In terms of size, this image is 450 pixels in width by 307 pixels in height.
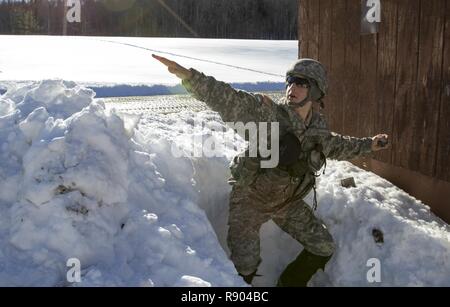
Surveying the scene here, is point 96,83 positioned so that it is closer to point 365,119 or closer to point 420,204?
point 365,119

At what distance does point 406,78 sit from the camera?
174 inches

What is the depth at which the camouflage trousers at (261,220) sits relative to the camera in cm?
347

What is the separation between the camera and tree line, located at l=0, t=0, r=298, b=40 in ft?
127

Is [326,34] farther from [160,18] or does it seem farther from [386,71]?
[160,18]

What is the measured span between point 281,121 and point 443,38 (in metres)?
1.62

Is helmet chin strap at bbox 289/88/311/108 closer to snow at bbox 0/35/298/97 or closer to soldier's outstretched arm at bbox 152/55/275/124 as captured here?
soldier's outstretched arm at bbox 152/55/275/124

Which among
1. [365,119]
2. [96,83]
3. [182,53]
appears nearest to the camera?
[365,119]

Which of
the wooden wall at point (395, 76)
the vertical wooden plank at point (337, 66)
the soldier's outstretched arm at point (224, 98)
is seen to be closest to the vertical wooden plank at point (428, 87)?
the wooden wall at point (395, 76)

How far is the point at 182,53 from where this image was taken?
826 inches

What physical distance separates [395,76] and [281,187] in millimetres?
1777

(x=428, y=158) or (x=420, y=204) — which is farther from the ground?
(x=428, y=158)

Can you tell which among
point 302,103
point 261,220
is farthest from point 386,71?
point 261,220
